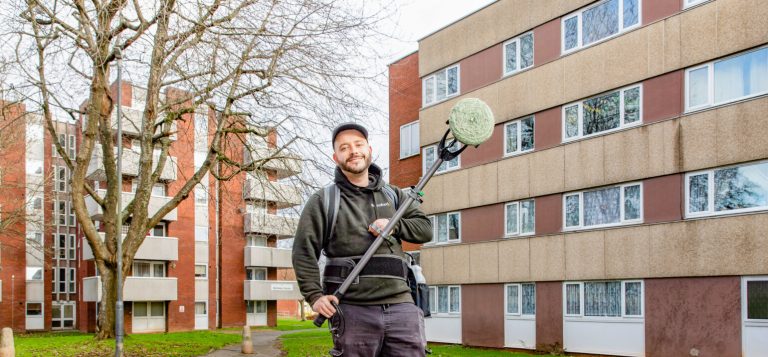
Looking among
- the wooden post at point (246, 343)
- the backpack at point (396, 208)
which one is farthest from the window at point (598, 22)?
the backpack at point (396, 208)

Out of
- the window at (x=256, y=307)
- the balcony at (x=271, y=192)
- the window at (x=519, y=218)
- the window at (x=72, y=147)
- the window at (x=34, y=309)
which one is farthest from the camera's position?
the window at (x=72, y=147)

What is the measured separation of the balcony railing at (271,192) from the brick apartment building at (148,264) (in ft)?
88.1

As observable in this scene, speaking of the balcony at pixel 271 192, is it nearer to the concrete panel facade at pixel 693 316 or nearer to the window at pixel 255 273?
Answer: the concrete panel facade at pixel 693 316

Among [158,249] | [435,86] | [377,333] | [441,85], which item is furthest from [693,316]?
[158,249]

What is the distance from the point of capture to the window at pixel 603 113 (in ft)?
74.6

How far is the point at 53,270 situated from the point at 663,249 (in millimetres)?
48127

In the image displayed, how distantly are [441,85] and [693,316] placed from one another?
1541 cm

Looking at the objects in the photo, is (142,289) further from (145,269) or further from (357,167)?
(357,167)

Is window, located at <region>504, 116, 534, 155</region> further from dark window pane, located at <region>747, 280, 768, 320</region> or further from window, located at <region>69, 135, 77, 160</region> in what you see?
window, located at <region>69, 135, 77, 160</region>

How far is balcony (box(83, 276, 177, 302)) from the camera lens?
47469mm

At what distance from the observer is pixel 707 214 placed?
20.1 m

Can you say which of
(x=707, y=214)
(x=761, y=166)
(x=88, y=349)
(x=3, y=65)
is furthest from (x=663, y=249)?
(x=3, y=65)

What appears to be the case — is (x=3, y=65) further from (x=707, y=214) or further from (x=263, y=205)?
(x=707, y=214)

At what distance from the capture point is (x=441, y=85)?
→ 32531mm
